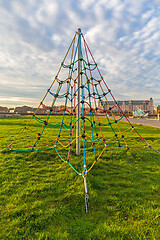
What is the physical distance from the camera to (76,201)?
295cm

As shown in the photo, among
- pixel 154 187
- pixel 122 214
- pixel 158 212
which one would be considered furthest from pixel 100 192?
pixel 154 187

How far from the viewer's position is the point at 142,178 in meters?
3.97

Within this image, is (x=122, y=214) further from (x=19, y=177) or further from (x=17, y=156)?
(x=17, y=156)

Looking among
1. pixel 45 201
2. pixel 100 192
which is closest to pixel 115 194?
pixel 100 192

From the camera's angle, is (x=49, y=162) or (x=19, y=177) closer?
(x=19, y=177)

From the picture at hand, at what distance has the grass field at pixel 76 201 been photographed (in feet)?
7.39

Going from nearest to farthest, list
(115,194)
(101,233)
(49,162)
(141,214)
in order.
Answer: (101,233) → (141,214) → (115,194) → (49,162)

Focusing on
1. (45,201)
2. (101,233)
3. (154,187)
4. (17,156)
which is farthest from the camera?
(17,156)

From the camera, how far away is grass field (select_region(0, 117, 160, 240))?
2.25 meters

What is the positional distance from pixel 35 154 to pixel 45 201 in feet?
9.15

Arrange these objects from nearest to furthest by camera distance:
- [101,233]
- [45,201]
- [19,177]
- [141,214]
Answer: [101,233]
[141,214]
[45,201]
[19,177]

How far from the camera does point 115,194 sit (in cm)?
320

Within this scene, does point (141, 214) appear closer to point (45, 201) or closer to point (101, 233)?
point (101, 233)

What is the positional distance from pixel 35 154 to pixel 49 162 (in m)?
0.93
